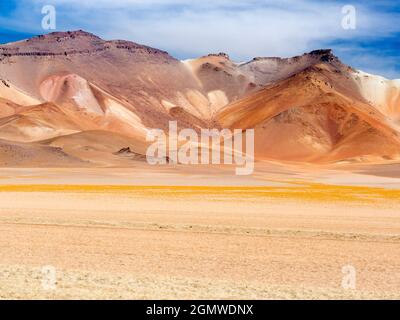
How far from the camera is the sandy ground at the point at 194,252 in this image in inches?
512

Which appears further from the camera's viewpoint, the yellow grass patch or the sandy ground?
the yellow grass patch

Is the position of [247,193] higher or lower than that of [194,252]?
higher

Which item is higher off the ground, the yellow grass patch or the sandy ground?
the yellow grass patch

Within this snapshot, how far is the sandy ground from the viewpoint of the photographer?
13000 mm

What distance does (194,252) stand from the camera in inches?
730

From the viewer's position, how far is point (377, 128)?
18350 centimetres

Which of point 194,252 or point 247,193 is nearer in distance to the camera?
point 194,252

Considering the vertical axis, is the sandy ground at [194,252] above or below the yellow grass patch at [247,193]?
below

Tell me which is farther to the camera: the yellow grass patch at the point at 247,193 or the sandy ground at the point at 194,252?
the yellow grass patch at the point at 247,193

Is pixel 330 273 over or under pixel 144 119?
under
